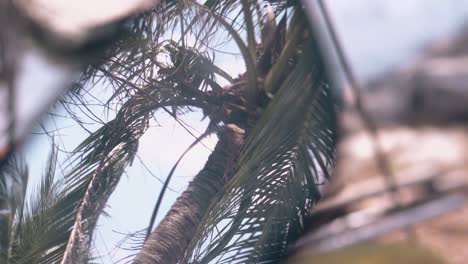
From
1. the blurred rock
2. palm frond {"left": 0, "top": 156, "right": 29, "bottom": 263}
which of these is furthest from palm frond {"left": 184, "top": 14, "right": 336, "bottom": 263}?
palm frond {"left": 0, "top": 156, "right": 29, "bottom": 263}

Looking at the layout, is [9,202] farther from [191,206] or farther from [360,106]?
[360,106]

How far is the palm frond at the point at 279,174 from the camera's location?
2.83 metres

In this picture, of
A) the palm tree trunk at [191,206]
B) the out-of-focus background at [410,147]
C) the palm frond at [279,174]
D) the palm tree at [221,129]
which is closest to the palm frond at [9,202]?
the palm tree at [221,129]

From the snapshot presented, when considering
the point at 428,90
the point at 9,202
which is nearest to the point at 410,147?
the point at 428,90

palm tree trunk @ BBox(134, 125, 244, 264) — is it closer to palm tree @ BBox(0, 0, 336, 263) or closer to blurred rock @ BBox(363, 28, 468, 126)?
palm tree @ BBox(0, 0, 336, 263)

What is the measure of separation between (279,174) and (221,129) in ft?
1.52

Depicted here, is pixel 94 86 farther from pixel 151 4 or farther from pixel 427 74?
pixel 427 74

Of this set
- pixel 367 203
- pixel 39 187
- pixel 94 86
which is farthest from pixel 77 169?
pixel 367 203

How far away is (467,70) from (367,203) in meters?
0.59

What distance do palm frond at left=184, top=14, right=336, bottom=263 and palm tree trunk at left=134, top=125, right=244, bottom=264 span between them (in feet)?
0.55

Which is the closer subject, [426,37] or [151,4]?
[426,37]

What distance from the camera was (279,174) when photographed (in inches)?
117

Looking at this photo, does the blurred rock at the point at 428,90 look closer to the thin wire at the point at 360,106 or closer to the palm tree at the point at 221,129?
the thin wire at the point at 360,106

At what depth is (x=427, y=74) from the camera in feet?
7.06
